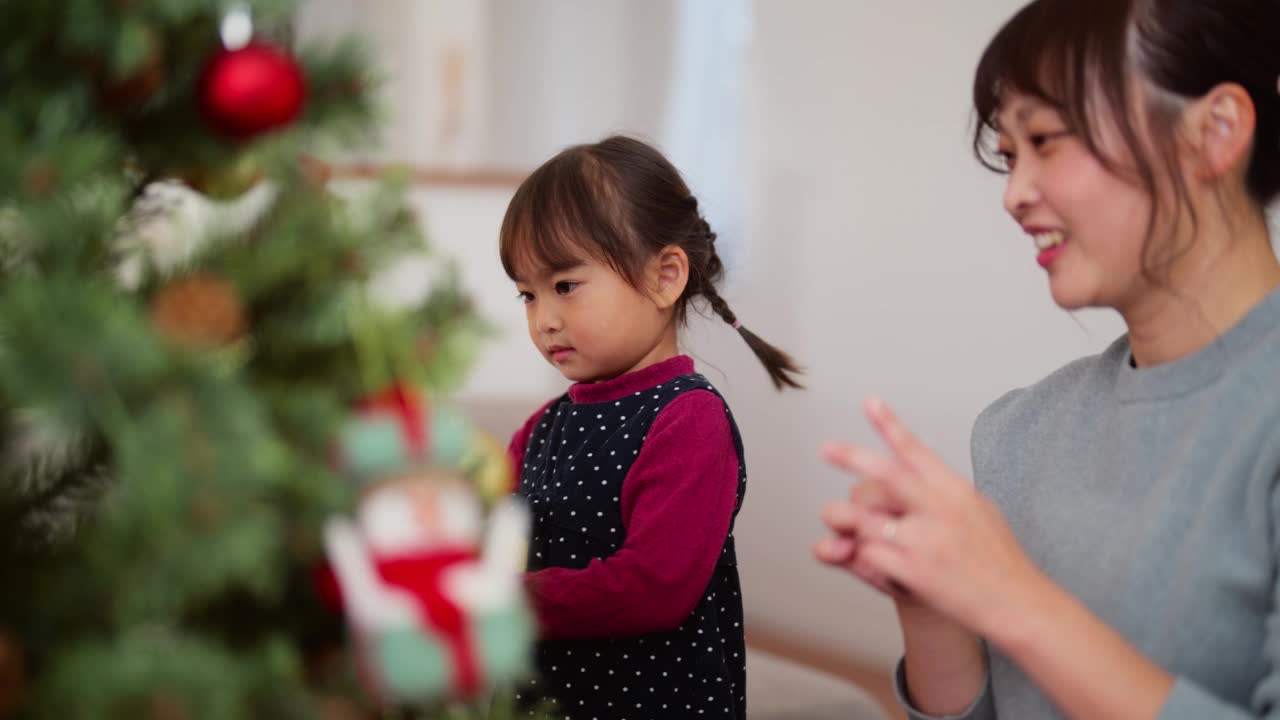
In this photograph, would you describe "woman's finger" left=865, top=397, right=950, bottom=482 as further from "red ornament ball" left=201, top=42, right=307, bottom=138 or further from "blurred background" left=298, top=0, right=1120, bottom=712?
"blurred background" left=298, top=0, right=1120, bottom=712

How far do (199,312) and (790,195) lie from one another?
2.25 meters

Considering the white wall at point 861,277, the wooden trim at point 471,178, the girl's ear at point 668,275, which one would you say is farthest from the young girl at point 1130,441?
the wooden trim at point 471,178

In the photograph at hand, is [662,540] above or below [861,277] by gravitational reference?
above

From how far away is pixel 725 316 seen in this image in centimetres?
142

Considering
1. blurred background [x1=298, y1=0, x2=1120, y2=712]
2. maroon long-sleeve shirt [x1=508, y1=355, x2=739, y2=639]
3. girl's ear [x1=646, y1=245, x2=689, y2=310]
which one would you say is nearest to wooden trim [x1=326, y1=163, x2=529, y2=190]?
blurred background [x1=298, y1=0, x2=1120, y2=712]

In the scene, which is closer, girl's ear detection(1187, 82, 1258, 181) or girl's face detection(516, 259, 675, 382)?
girl's ear detection(1187, 82, 1258, 181)

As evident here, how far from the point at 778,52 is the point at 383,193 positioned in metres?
2.24

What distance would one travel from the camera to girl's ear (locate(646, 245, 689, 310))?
1302mm

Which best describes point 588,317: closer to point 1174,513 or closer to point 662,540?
point 662,540

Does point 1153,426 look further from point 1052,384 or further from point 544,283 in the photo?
point 544,283

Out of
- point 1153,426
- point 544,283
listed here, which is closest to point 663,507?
point 544,283

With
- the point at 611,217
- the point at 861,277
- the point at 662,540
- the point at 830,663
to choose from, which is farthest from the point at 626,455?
the point at 830,663

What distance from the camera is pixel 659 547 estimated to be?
3.72 feet

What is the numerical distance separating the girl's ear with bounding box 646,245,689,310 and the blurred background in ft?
3.29
